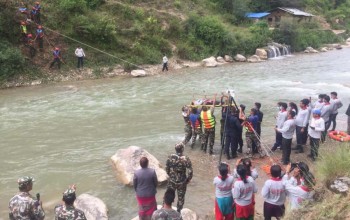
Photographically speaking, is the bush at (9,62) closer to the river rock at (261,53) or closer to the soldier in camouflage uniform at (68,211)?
the soldier in camouflage uniform at (68,211)

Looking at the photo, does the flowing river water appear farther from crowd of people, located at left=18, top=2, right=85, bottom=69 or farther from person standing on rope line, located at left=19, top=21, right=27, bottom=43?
person standing on rope line, located at left=19, top=21, right=27, bottom=43

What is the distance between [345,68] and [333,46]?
1904cm

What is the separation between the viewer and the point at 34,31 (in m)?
26.0

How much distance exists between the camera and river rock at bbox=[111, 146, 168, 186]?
9.83 metres

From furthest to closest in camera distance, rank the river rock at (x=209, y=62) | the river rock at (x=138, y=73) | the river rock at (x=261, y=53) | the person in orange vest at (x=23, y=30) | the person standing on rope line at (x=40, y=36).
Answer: the river rock at (x=261, y=53) → the river rock at (x=209, y=62) → the river rock at (x=138, y=73) → the person standing on rope line at (x=40, y=36) → the person in orange vest at (x=23, y=30)

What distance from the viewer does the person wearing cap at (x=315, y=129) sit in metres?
10.1

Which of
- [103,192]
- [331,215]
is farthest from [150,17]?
[331,215]

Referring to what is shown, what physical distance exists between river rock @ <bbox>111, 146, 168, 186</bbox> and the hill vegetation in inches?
631

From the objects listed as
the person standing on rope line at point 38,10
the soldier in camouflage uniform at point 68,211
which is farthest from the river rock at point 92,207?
the person standing on rope line at point 38,10

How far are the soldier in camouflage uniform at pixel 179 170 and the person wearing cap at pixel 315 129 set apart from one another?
14.1 feet

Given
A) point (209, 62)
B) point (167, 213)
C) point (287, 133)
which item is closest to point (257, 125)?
point (287, 133)

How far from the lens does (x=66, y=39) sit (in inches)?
1081

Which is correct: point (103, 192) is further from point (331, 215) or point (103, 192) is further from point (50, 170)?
point (331, 215)

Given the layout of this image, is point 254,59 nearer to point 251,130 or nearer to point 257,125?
point 257,125
